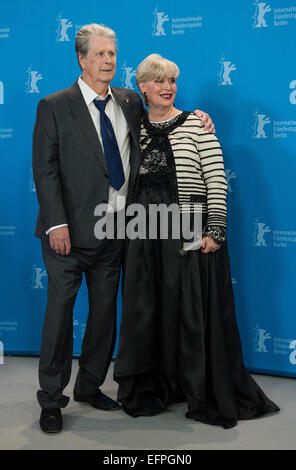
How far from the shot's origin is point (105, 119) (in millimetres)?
2498

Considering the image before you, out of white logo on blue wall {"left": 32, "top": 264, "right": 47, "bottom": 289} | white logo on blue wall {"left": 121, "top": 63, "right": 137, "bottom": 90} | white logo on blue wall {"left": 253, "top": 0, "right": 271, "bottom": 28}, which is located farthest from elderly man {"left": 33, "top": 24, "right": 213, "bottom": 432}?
white logo on blue wall {"left": 32, "top": 264, "right": 47, "bottom": 289}

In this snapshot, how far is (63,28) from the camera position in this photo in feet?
10.7

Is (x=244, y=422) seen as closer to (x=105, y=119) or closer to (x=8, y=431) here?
(x=8, y=431)

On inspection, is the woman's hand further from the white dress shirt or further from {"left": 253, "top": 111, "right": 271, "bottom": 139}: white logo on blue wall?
{"left": 253, "top": 111, "right": 271, "bottom": 139}: white logo on blue wall

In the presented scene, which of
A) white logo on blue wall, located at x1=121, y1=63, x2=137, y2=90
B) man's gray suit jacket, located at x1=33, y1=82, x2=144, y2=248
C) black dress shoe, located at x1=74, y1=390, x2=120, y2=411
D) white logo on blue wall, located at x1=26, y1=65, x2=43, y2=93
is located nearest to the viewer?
man's gray suit jacket, located at x1=33, y1=82, x2=144, y2=248

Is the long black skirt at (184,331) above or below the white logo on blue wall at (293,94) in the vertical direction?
below

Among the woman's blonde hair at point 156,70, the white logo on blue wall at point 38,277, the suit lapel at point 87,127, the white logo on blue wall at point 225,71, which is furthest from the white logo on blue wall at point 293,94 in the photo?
the white logo on blue wall at point 38,277

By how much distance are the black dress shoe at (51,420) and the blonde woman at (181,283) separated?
309 mm

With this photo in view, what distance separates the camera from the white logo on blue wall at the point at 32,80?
3.31m

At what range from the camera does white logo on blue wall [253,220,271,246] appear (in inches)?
121

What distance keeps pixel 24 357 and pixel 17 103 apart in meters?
1.52

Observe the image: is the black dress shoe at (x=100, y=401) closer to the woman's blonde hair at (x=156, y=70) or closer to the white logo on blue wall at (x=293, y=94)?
the woman's blonde hair at (x=156, y=70)

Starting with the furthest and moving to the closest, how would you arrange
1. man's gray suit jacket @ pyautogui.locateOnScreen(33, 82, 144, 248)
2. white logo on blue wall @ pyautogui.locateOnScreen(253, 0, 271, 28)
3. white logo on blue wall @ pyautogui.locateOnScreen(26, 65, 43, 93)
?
white logo on blue wall @ pyautogui.locateOnScreen(26, 65, 43, 93)
white logo on blue wall @ pyautogui.locateOnScreen(253, 0, 271, 28)
man's gray suit jacket @ pyautogui.locateOnScreen(33, 82, 144, 248)

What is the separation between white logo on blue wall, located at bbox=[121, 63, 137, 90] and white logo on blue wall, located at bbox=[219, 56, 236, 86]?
492mm
